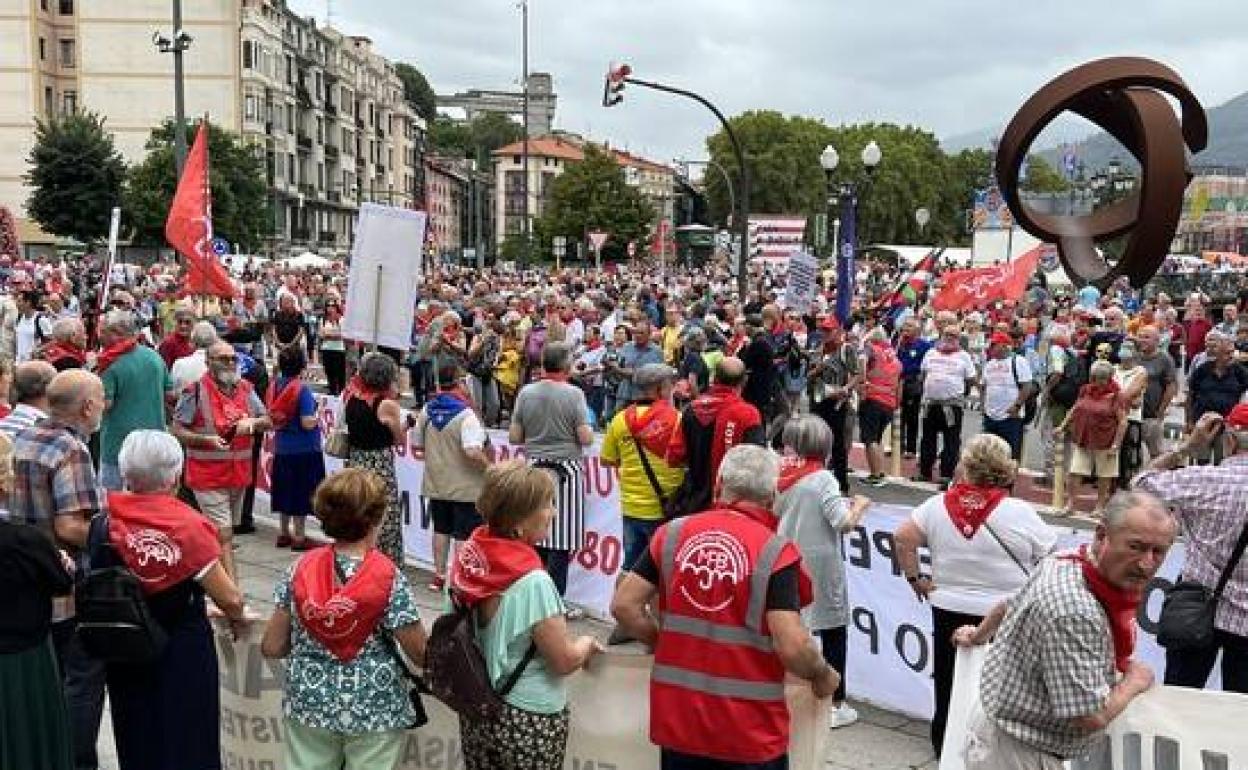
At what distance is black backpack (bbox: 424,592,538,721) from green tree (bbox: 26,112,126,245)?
50.2 metres

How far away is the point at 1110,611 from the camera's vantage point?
328 cm

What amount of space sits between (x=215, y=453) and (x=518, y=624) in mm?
4901

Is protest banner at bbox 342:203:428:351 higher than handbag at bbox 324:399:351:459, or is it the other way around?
protest banner at bbox 342:203:428:351

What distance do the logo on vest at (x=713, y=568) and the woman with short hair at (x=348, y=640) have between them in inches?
35.0

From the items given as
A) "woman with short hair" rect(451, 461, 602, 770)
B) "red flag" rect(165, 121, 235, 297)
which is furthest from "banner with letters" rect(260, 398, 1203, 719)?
"red flag" rect(165, 121, 235, 297)

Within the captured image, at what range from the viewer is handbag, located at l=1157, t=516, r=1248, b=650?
14.5 feet

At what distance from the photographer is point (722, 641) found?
3.55m

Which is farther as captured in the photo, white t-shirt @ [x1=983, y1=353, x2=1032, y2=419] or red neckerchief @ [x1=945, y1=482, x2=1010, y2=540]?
white t-shirt @ [x1=983, y1=353, x2=1032, y2=419]

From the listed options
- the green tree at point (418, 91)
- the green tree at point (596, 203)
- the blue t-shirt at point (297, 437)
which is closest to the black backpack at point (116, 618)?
the blue t-shirt at point (297, 437)

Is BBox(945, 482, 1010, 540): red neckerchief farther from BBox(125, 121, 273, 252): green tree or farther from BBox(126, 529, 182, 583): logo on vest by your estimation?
BBox(125, 121, 273, 252): green tree

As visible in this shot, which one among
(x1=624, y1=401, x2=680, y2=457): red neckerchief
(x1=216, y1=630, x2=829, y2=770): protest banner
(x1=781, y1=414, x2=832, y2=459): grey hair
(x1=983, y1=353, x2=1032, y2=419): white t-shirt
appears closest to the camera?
(x1=216, y1=630, x2=829, y2=770): protest banner

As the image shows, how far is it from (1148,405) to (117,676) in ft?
32.8

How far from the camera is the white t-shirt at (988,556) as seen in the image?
4.74 m

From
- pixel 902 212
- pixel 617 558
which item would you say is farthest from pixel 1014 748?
pixel 902 212
